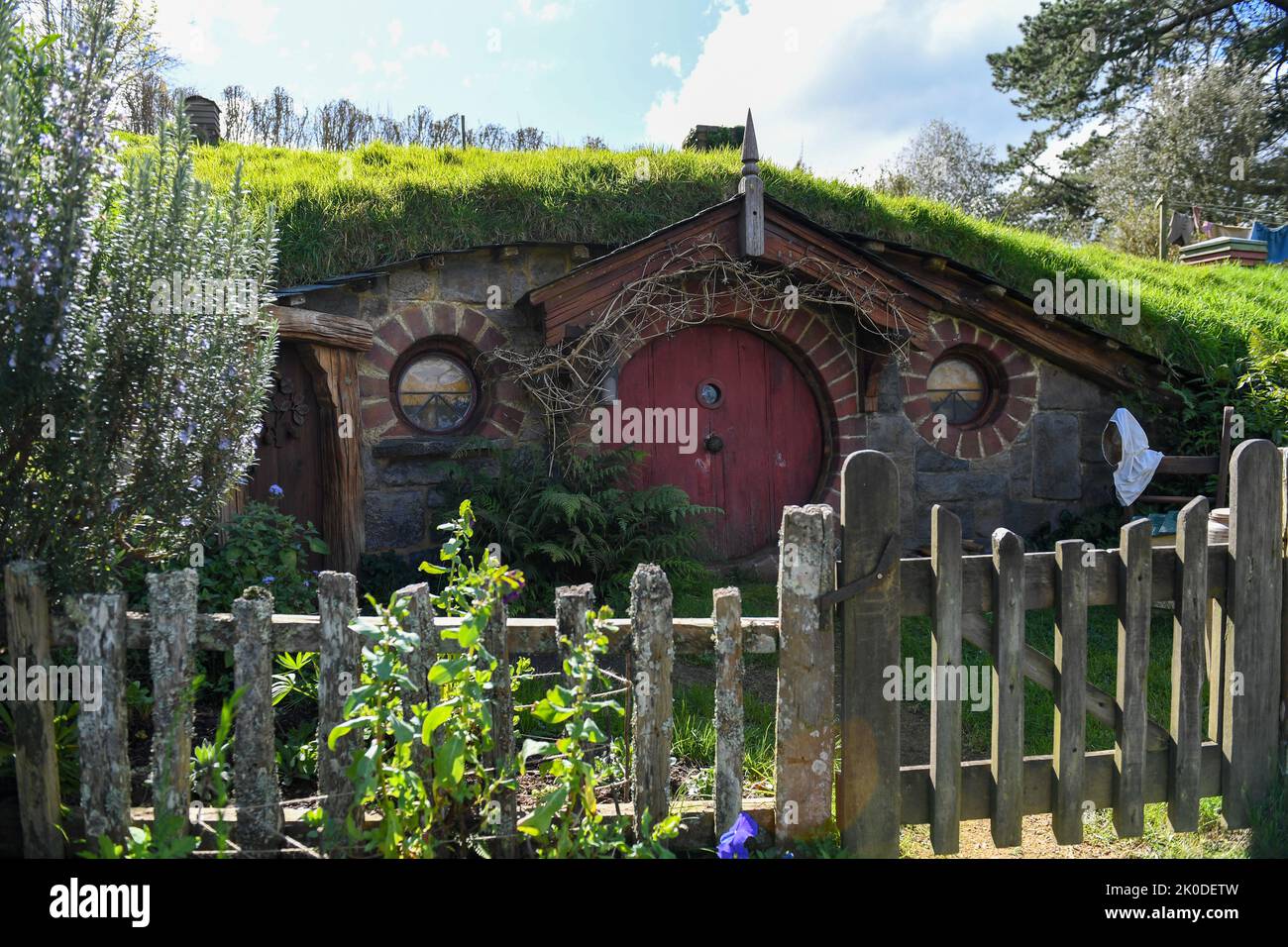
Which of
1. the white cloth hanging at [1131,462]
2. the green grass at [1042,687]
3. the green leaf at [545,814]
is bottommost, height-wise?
the green grass at [1042,687]

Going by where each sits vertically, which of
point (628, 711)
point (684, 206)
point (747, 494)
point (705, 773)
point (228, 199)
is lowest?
point (705, 773)

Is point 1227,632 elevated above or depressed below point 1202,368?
below

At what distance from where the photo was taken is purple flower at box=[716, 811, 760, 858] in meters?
2.62

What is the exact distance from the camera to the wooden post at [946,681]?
2885 mm

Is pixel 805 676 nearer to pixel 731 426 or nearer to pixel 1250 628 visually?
pixel 1250 628

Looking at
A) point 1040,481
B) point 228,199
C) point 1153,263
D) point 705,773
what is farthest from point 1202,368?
point 228,199

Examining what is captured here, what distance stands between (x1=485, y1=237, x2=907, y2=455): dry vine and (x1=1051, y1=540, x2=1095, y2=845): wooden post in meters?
4.42

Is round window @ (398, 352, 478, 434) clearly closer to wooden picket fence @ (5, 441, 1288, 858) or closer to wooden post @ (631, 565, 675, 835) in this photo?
wooden picket fence @ (5, 441, 1288, 858)

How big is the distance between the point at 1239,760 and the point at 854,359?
513 cm

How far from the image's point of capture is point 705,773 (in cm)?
358

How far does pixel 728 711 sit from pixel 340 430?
435 centimetres

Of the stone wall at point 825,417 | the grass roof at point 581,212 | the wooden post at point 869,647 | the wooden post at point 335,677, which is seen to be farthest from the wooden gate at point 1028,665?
the grass roof at point 581,212

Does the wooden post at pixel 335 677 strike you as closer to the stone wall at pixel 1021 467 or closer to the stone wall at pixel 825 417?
the stone wall at pixel 825 417

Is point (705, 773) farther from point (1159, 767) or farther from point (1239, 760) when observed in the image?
point (1239, 760)
